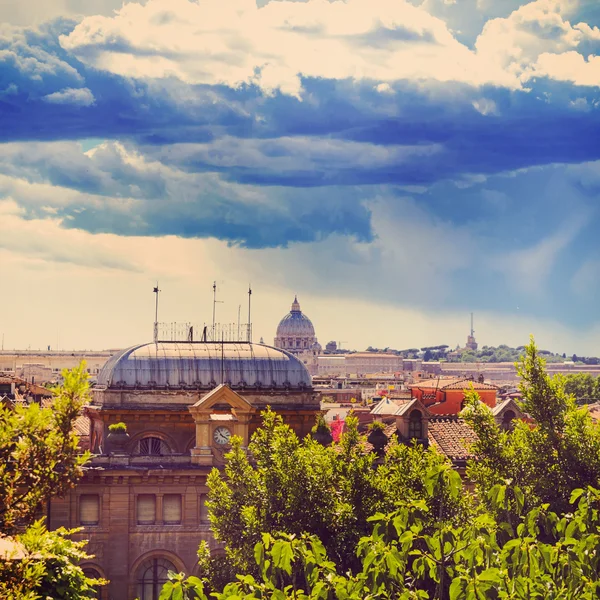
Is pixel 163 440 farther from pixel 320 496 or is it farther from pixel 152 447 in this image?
pixel 320 496

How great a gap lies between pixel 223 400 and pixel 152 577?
7.70 meters

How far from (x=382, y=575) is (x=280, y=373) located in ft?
107

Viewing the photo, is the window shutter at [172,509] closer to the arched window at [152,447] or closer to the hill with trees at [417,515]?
the arched window at [152,447]

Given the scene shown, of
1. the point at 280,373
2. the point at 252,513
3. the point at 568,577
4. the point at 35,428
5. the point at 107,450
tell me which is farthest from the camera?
the point at 280,373

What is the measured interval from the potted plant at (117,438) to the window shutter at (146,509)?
9.69 feet

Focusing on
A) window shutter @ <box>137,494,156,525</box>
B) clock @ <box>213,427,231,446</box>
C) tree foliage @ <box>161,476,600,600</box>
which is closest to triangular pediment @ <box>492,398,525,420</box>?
clock @ <box>213,427,231,446</box>

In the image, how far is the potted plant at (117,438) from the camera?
60.5 metres

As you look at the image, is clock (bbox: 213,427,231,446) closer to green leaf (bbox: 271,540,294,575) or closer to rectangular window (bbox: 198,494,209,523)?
rectangular window (bbox: 198,494,209,523)

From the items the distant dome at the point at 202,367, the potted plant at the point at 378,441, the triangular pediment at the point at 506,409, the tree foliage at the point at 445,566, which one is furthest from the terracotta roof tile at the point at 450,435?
the tree foliage at the point at 445,566

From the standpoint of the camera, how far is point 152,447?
206 ft

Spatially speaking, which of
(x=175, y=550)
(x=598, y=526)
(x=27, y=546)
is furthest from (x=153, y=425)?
(x=27, y=546)

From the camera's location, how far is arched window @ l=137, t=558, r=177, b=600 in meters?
56.3

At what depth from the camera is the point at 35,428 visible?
2859 cm

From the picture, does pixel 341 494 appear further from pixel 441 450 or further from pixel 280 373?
pixel 280 373
